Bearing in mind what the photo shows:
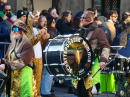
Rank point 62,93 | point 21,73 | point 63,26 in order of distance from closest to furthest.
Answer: point 21,73
point 62,93
point 63,26

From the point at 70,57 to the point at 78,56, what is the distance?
0.58ft

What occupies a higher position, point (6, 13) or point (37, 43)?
point (6, 13)

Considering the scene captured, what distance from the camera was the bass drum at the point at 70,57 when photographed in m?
5.96

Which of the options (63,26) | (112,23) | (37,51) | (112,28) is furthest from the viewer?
(63,26)

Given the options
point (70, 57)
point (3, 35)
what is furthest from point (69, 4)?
point (70, 57)

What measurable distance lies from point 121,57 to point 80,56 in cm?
209

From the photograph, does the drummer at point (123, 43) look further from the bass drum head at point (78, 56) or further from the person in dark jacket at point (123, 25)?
the bass drum head at point (78, 56)

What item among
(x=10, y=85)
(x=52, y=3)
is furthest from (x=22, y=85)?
(x=52, y=3)

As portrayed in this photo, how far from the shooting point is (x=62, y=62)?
233 inches

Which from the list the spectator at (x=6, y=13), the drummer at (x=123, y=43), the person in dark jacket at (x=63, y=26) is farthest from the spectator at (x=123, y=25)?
the spectator at (x=6, y=13)

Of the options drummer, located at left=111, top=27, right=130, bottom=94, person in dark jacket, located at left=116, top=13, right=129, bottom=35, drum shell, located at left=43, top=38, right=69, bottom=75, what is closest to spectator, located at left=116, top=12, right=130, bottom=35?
person in dark jacket, located at left=116, top=13, right=129, bottom=35

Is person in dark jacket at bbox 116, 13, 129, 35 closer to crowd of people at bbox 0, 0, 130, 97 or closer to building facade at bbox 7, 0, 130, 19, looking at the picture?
crowd of people at bbox 0, 0, 130, 97

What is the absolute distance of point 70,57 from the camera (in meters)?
6.07

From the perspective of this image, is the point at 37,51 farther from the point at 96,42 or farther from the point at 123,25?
the point at 123,25
